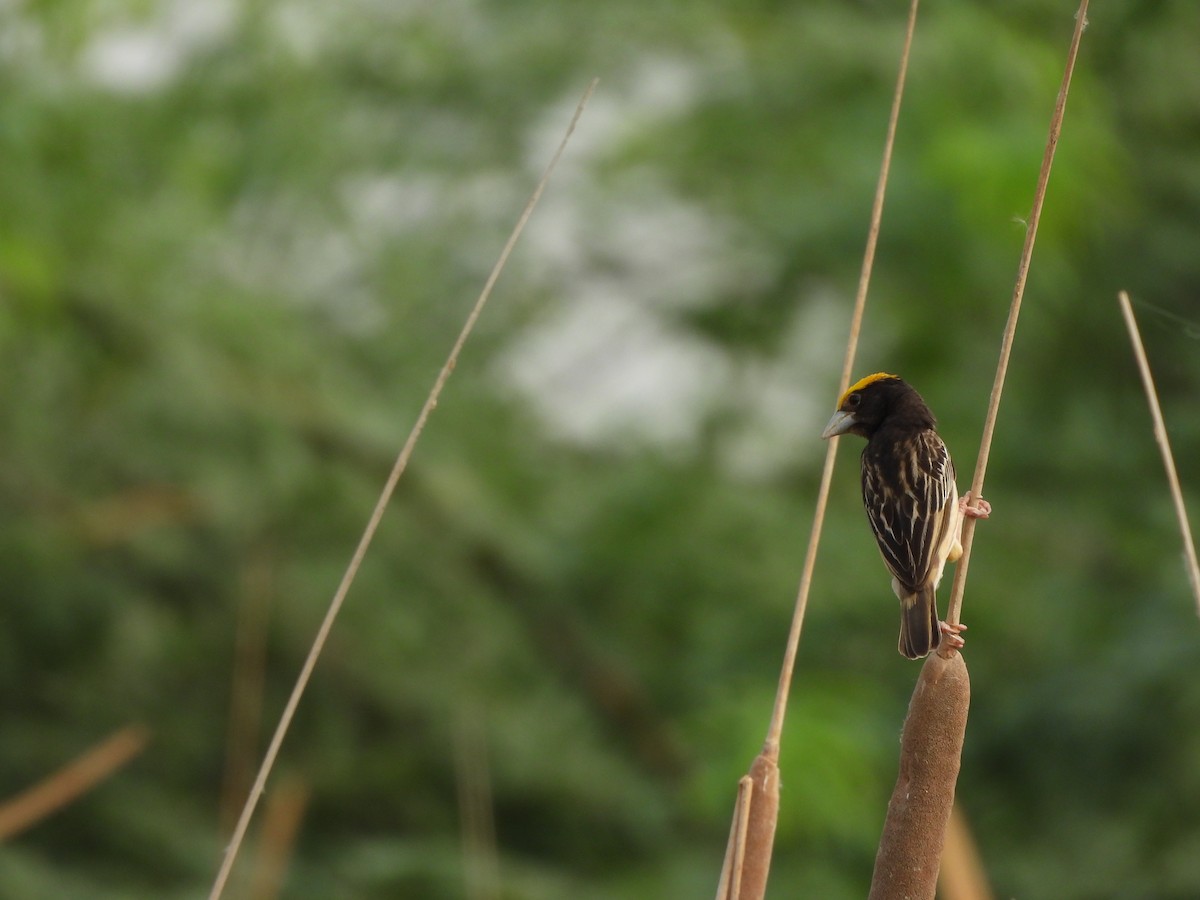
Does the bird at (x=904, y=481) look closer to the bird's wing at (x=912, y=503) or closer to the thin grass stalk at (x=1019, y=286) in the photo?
the bird's wing at (x=912, y=503)

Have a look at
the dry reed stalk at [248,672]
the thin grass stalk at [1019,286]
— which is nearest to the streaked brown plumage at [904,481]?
the thin grass stalk at [1019,286]

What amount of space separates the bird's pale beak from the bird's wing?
5 cm

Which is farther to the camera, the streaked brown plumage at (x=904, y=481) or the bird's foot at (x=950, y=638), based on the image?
the streaked brown plumage at (x=904, y=481)

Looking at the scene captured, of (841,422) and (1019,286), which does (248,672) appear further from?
(1019,286)

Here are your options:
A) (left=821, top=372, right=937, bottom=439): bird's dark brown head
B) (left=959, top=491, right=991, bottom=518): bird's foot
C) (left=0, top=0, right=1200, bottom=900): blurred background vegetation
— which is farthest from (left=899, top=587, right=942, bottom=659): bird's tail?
(left=0, top=0, right=1200, bottom=900): blurred background vegetation

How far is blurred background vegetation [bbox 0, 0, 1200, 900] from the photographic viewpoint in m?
4.66

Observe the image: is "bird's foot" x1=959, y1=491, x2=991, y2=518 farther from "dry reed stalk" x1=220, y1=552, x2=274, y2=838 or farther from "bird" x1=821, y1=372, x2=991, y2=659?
"dry reed stalk" x1=220, y1=552, x2=274, y2=838

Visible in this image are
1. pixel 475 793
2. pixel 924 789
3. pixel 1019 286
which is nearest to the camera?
pixel 924 789

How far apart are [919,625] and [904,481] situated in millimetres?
242

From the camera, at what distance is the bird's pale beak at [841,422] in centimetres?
172

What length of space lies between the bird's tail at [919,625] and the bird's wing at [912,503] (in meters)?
0.06

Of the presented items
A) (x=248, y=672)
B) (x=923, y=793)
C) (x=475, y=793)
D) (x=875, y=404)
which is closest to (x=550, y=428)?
(x=475, y=793)

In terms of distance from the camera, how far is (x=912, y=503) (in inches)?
69.0

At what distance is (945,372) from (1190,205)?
Result: 3.83 feet
